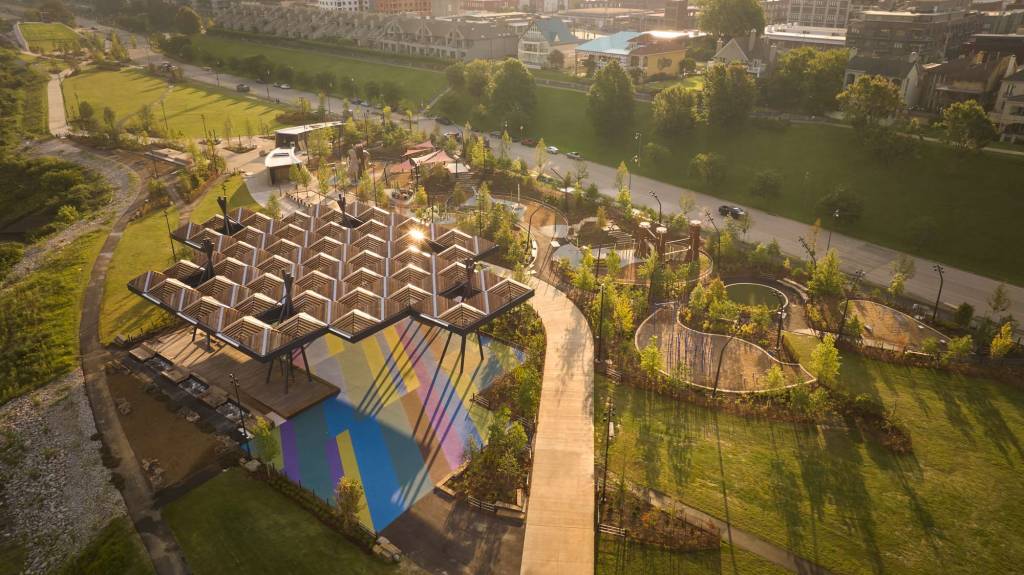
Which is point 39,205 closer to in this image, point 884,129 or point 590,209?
point 590,209

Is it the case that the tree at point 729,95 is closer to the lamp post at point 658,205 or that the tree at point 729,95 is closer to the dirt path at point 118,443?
the lamp post at point 658,205

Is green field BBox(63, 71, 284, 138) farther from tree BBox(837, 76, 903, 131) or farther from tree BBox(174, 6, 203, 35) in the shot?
tree BBox(837, 76, 903, 131)

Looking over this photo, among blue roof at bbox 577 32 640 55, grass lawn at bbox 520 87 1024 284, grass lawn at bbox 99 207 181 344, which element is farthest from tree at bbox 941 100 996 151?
grass lawn at bbox 99 207 181 344

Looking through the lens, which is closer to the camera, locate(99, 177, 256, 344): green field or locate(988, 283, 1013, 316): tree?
locate(988, 283, 1013, 316): tree

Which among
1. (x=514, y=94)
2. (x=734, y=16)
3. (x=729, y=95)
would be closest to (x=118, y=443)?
(x=514, y=94)

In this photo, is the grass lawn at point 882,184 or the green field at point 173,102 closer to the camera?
the grass lawn at point 882,184

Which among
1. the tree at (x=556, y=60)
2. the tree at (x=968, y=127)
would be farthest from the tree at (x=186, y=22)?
the tree at (x=968, y=127)

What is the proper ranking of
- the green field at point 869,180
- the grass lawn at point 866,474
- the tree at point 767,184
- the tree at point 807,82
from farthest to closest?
the tree at point 807,82 → the tree at point 767,184 → the green field at point 869,180 → the grass lawn at point 866,474
